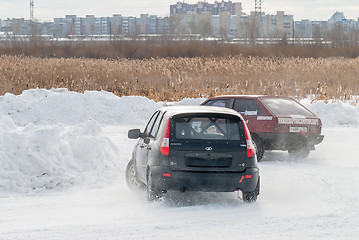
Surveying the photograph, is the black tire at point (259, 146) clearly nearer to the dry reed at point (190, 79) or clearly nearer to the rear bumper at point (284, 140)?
the rear bumper at point (284, 140)

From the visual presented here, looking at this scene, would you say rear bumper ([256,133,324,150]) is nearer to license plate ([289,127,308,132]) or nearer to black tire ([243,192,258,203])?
license plate ([289,127,308,132])

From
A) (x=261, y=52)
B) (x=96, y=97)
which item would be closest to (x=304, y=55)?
(x=261, y=52)

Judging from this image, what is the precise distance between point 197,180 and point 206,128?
0.74 m

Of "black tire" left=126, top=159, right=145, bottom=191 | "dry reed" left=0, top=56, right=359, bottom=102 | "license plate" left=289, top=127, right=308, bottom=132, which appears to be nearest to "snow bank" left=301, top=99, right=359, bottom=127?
"dry reed" left=0, top=56, right=359, bottom=102

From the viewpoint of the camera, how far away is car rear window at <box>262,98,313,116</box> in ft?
44.5

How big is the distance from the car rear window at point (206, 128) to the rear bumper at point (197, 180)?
1.63 ft

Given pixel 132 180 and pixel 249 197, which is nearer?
pixel 249 197

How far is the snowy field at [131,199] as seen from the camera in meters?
6.77

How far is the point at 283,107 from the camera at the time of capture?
13.9m

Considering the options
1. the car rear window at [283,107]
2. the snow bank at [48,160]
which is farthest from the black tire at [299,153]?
the snow bank at [48,160]

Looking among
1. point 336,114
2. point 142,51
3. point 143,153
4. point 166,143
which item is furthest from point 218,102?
point 142,51

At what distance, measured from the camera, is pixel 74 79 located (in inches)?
1129

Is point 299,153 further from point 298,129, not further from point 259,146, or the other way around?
point 259,146

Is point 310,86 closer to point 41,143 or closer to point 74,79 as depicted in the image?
point 74,79
